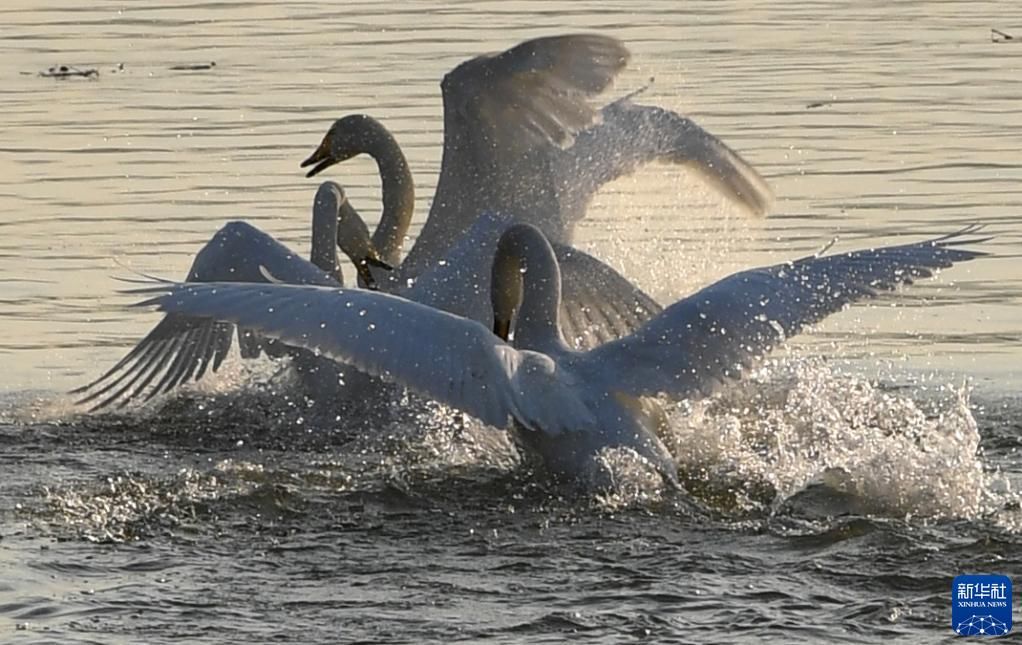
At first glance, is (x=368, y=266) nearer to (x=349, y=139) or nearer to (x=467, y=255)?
(x=349, y=139)

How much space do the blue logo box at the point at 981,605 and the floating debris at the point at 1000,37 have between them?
1180 cm

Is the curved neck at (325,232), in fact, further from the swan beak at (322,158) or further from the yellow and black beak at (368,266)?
the swan beak at (322,158)

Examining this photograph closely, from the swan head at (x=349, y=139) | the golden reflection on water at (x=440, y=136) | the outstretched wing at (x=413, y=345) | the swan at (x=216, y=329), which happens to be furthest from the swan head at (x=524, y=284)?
the swan head at (x=349, y=139)

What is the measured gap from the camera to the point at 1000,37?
18.9 meters

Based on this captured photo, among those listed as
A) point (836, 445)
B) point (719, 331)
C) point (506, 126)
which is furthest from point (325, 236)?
point (719, 331)

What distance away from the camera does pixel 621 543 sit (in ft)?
26.7

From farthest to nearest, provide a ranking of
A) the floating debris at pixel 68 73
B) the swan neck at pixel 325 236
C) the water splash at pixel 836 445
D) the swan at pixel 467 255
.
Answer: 1. the floating debris at pixel 68 73
2. the swan neck at pixel 325 236
3. the swan at pixel 467 255
4. the water splash at pixel 836 445

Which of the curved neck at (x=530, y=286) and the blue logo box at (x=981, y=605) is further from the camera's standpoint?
the curved neck at (x=530, y=286)

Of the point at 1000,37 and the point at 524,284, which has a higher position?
the point at 1000,37

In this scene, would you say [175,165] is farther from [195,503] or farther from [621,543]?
[621,543]

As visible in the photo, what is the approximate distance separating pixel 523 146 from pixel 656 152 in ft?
3.61

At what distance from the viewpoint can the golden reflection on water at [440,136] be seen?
39.5ft

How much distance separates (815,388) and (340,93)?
734 centimetres

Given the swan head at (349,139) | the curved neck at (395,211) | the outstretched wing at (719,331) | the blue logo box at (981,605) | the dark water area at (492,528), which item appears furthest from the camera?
the swan head at (349,139)
